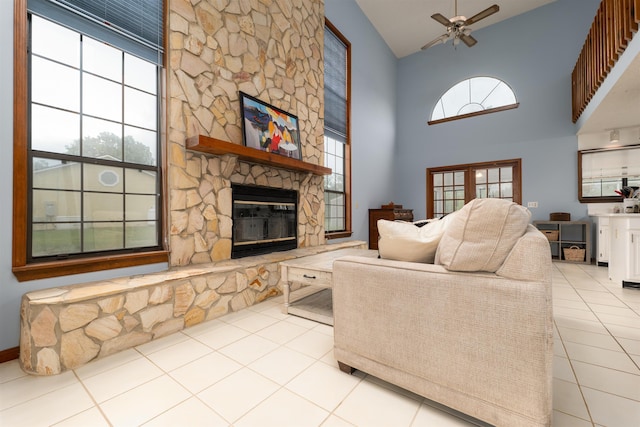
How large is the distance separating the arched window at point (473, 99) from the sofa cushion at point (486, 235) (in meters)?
5.89

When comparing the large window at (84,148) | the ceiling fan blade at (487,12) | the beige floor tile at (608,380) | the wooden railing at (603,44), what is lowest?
the beige floor tile at (608,380)

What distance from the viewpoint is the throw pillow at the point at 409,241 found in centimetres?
146

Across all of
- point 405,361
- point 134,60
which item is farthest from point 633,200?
point 134,60

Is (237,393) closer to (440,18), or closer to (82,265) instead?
(82,265)

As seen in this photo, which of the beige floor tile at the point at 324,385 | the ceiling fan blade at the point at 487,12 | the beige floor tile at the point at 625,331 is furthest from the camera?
the ceiling fan blade at the point at 487,12

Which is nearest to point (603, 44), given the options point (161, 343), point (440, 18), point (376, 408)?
point (440, 18)

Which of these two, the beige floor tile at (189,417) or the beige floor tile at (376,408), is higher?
the beige floor tile at (376,408)

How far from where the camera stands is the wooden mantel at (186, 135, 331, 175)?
8.17 feet

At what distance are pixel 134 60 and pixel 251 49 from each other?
137 centimetres

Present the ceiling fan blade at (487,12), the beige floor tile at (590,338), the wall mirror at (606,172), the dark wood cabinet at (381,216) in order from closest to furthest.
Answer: the beige floor tile at (590,338) → the ceiling fan blade at (487,12) → the wall mirror at (606,172) → the dark wood cabinet at (381,216)

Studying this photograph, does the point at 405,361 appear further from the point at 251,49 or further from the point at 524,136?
the point at 524,136

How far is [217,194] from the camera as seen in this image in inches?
113

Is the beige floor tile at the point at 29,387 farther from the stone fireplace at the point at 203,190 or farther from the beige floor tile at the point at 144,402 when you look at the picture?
the beige floor tile at the point at 144,402

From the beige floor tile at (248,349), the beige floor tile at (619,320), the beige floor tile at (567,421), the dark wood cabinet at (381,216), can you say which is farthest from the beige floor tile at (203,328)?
the dark wood cabinet at (381,216)
